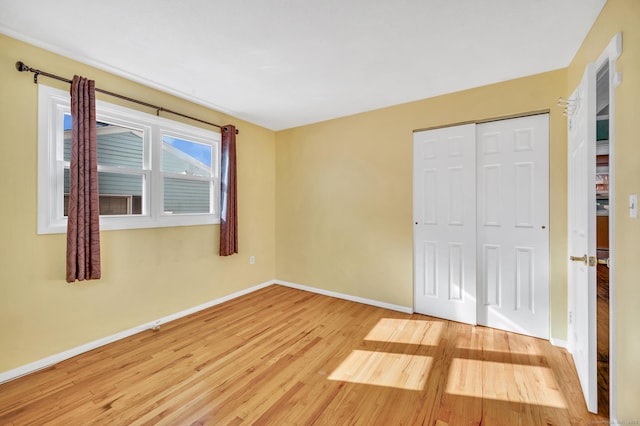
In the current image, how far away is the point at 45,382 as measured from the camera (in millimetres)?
1951

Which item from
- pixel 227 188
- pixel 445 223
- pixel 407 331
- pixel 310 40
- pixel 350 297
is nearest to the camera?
pixel 310 40

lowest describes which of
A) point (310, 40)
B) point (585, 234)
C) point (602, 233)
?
point (602, 233)

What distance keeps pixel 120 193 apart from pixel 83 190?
0.45 metres

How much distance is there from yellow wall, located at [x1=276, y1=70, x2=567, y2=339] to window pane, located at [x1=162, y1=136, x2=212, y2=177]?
123 cm

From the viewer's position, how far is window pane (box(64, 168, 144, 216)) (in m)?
2.55

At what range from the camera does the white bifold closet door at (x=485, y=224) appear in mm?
2562

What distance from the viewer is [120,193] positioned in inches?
105

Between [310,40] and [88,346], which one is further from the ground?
[310,40]

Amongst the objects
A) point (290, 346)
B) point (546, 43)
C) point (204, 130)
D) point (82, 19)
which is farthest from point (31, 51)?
point (546, 43)

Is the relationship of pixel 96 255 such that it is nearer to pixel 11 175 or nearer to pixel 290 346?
pixel 11 175

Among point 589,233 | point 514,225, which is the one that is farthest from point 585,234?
point 514,225

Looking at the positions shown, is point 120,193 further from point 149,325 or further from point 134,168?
point 149,325

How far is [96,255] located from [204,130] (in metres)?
1.79

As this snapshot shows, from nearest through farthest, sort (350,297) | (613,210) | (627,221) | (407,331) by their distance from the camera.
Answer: (627,221) → (613,210) → (407,331) → (350,297)
